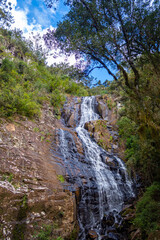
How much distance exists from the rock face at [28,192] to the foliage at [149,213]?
2.33m

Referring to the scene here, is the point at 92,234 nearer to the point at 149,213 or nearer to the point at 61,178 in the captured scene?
the point at 149,213

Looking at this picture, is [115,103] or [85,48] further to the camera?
[115,103]

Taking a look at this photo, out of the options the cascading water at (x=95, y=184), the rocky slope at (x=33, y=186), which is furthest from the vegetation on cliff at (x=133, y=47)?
the rocky slope at (x=33, y=186)

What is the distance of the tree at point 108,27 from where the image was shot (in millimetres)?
5051

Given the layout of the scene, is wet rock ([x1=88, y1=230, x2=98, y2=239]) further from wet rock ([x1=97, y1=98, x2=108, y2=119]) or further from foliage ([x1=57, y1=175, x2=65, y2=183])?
wet rock ([x1=97, y1=98, x2=108, y2=119])

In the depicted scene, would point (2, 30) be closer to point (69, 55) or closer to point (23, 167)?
point (69, 55)

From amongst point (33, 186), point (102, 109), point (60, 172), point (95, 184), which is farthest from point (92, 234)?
point (102, 109)

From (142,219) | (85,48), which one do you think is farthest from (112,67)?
(142,219)

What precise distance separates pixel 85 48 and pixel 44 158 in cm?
506

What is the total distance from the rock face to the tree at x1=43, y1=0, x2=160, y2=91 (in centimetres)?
446

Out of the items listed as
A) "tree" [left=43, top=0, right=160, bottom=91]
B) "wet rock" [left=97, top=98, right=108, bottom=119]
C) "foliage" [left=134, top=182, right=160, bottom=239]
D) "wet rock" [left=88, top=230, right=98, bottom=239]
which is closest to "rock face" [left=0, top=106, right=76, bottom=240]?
"wet rock" [left=88, top=230, right=98, bottom=239]

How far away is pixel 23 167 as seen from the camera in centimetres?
511

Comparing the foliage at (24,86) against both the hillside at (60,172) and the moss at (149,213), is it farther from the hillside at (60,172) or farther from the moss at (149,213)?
the moss at (149,213)

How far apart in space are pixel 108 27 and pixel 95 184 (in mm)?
6974
